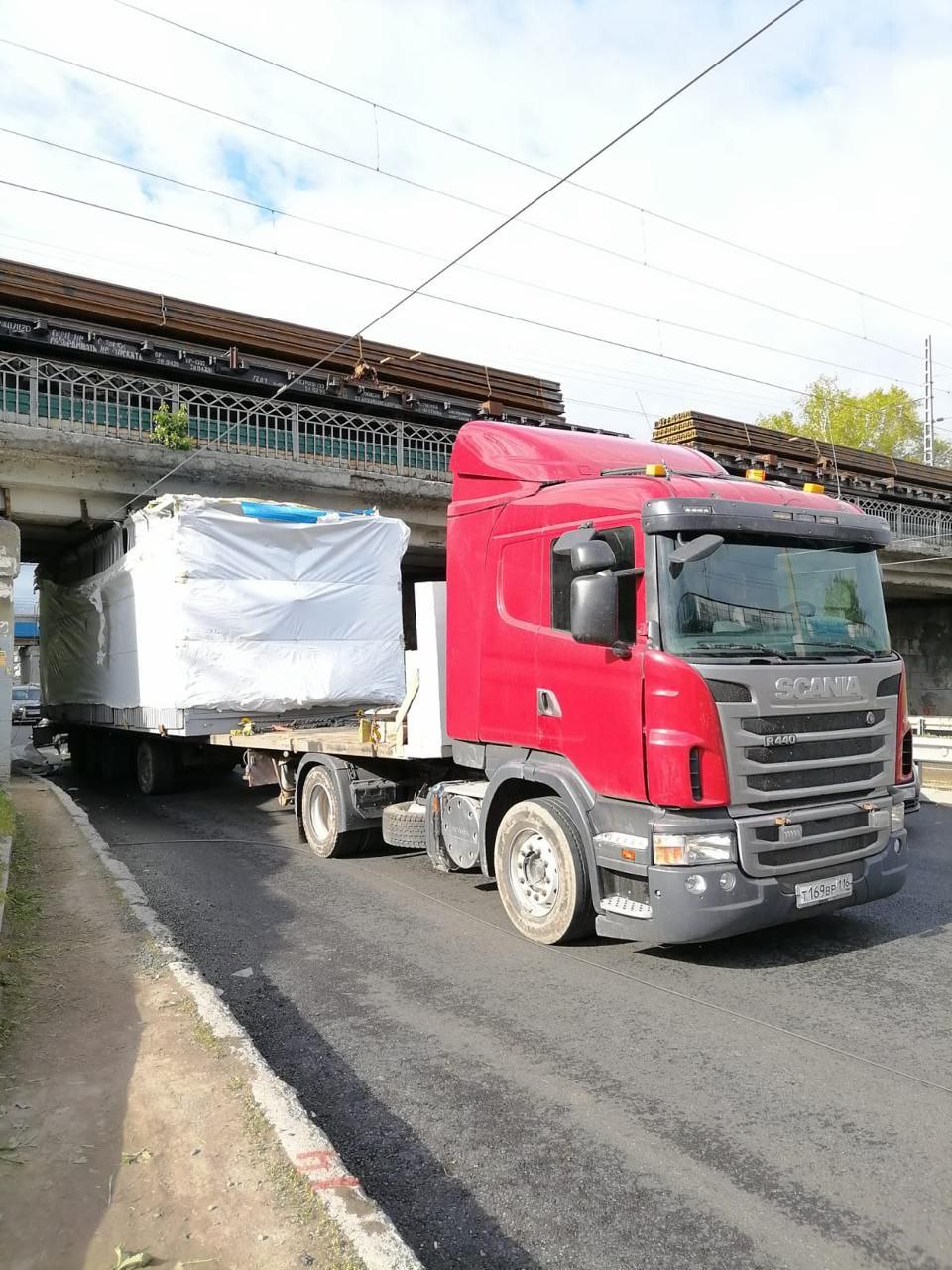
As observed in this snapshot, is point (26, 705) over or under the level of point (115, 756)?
over

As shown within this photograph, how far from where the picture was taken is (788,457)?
28.1 m

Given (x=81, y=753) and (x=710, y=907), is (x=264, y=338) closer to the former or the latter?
(x=81, y=753)

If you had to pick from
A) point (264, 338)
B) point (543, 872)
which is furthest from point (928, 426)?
point (543, 872)

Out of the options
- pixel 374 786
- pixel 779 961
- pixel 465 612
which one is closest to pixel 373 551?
pixel 374 786

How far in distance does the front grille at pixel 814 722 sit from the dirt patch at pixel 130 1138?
300 cm

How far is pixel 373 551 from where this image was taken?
1072 centimetres

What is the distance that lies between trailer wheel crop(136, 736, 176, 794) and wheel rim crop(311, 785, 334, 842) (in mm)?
4889

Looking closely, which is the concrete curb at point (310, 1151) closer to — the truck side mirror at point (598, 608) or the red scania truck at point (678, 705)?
the red scania truck at point (678, 705)

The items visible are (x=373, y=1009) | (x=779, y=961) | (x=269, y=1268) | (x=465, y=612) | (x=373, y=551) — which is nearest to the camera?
(x=269, y=1268)

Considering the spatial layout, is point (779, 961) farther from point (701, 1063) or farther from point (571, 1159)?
point (571, 1159)

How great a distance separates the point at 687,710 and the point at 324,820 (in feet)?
15.6

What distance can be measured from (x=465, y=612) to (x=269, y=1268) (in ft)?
14.7

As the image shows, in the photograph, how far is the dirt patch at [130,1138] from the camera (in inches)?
101

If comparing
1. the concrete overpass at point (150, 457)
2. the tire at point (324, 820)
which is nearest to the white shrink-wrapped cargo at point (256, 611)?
the tire at point (324, 820)
